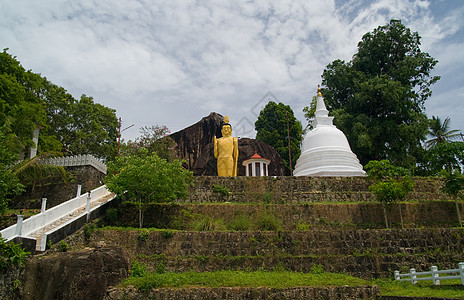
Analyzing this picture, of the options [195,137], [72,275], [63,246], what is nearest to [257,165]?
[195,137]

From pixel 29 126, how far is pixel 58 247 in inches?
587

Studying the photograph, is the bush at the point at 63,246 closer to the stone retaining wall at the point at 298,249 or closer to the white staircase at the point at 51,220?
the white staircase at the point at 51,220

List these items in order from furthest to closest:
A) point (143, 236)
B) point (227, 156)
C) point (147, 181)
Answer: point (227, 156), point (147, 181), point (143, 236)

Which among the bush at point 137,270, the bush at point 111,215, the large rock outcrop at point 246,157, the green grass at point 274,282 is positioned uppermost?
the large rock outcrop at point 246,157

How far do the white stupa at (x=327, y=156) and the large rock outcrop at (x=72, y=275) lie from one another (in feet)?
52.9

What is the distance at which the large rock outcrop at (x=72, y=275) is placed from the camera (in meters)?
12.2

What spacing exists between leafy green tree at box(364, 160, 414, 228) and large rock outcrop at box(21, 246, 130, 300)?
13230 mm

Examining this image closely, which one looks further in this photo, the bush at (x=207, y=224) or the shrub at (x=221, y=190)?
the shrub at (x=221, y=190)

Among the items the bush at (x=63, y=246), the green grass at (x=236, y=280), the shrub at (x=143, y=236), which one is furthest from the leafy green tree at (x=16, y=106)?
the green grass at (x=236, y=280)

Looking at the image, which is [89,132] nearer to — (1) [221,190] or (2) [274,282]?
(1) [221,190]

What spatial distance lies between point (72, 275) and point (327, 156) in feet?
61.1

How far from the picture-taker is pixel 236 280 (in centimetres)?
1359

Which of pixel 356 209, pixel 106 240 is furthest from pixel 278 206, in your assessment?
pixel 106 240

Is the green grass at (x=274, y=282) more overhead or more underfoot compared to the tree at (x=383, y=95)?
more underfoot
